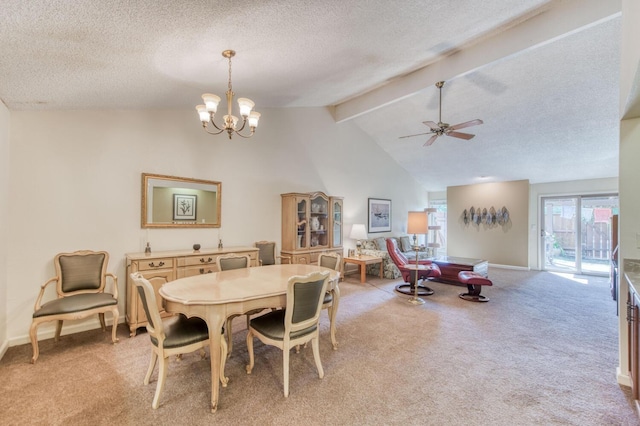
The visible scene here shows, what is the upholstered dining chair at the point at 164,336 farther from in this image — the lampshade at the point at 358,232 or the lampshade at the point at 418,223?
the lampshade at the point at 358,232

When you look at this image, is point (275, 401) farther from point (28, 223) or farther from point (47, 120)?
point (47, 120)

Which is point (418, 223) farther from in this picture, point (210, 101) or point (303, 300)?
point (210, 101)

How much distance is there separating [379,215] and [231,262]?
474 centimetres

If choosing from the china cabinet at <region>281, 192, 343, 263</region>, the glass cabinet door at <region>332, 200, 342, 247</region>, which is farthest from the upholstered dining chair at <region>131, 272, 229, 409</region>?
the glass cabinet door at <region>332, 200, 342, 247</region>

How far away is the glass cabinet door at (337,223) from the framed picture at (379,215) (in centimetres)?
137

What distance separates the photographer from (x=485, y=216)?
7.63 m

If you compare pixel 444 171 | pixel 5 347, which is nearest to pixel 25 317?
pixel 5 347

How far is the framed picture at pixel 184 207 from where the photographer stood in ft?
12.6

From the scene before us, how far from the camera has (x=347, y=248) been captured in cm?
625

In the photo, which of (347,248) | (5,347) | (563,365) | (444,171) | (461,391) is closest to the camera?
(461,391)

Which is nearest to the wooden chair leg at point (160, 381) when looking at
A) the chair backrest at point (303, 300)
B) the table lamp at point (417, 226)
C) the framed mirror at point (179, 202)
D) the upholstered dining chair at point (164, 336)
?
the upholstered dining chair at point (164, 336)

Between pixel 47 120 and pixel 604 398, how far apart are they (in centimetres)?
562

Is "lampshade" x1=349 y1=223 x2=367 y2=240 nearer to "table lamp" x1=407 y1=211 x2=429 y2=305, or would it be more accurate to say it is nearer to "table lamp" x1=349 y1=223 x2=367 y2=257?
"table lamp" x1=349 y1=223 x2=367 y2=257

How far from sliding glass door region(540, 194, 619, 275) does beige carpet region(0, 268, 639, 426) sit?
3923 millimetres
